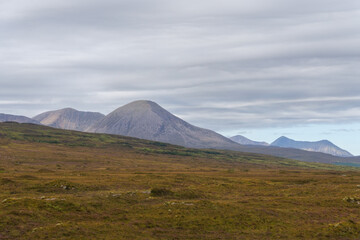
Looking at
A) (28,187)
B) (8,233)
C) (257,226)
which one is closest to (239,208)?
(257,226)

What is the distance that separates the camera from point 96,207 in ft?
166

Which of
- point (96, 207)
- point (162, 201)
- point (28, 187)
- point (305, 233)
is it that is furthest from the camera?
point (28, 187)

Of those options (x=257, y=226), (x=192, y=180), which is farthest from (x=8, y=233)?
(x=192, y=180)

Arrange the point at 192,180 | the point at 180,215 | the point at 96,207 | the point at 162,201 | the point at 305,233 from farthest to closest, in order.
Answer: the point at 192,180, the point at 162,201, the point at 96,207, the point at 180,215, the point at 305,233

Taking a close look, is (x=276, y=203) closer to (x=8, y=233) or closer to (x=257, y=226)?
(x=257, y=226)

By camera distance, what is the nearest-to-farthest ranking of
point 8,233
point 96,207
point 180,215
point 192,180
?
point 8,233 → point 180,215 → point 96,207 → point 192,180

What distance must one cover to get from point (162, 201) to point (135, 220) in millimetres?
14579

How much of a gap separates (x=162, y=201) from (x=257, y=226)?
60.7 ft

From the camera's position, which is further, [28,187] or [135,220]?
[28,187]

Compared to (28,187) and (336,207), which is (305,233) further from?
(28,187)

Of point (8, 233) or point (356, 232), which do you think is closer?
point (8, 233)

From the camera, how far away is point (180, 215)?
154ft

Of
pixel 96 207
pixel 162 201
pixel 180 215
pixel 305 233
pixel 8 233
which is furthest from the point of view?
pixel 162 201

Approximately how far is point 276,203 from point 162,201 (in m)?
18.0
